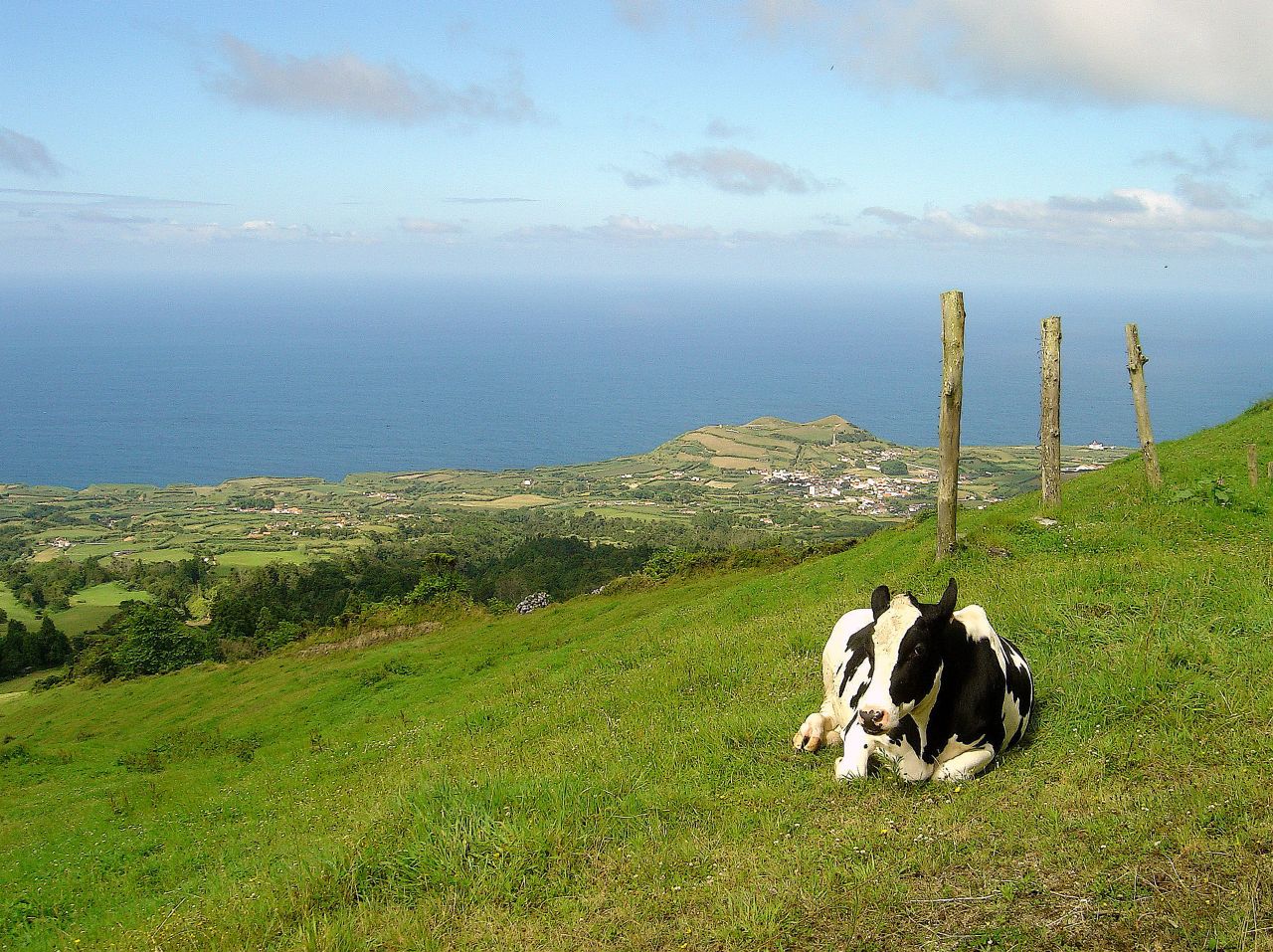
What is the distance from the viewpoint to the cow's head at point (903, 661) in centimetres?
673

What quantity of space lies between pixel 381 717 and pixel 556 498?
429ft

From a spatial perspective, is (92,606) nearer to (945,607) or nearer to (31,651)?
(31,651)

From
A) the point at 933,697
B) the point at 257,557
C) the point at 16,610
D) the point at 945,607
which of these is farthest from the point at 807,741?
the point at 257,557

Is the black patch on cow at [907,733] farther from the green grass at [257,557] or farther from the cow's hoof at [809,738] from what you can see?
the green grass at [257,557]

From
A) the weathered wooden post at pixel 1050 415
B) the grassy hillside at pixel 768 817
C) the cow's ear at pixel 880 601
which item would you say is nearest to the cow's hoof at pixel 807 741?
the grassy hillside at pixel 768 817

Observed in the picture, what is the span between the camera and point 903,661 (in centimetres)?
682

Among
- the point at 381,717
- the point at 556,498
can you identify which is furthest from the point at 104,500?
the point at 381,717

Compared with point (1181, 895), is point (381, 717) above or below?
below

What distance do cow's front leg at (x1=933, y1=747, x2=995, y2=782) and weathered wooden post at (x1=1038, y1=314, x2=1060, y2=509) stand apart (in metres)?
12.7

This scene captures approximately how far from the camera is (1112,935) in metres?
4.60

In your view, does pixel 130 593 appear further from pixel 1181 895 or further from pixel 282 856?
pixel 1181 895

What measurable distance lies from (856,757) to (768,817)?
98cm

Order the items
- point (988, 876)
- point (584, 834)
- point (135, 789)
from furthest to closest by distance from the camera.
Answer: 1. point (135, 789)
2. point (584, 834)
3. point (988, 876)

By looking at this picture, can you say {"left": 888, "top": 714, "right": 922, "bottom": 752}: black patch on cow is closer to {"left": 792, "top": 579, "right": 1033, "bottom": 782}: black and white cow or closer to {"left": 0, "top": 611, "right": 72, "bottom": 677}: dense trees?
{"left": 792, "top": 579, "right": 1033, "bottom": 782}: black and white cow
